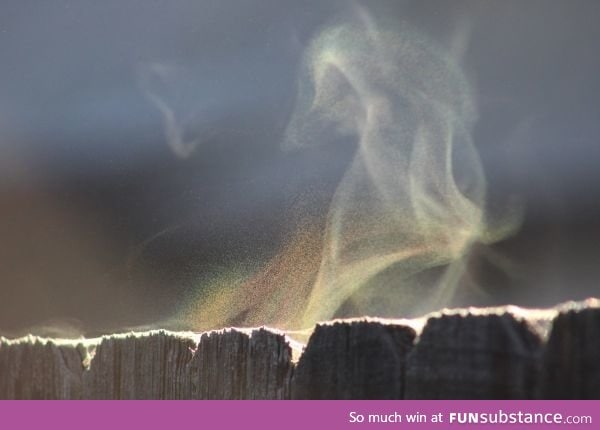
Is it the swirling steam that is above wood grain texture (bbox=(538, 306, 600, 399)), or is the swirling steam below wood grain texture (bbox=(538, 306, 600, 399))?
above

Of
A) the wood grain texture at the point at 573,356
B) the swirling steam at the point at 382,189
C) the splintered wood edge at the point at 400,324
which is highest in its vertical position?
the swirling steam at the point at 382,189

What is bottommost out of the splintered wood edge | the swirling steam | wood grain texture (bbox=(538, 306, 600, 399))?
wood grain texture (bbox=(538, 306, 600, 399))

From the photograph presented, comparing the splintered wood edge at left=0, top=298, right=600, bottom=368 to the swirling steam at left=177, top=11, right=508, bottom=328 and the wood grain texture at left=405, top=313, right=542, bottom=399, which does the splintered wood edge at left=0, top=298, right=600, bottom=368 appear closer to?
the wood grain texture at left=405, top=313, right=542, bottom=399

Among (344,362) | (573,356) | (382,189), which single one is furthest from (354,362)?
(382,189)

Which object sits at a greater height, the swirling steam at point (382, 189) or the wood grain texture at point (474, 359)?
the swirling steam at point (382, 189)

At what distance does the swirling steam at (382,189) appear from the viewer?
184 cm

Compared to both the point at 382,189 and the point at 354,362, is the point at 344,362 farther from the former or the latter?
the point at 382,189

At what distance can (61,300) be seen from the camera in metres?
2.39

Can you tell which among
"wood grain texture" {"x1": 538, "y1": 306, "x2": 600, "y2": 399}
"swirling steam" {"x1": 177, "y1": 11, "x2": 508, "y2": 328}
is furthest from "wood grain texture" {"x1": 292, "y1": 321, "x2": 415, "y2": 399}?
"swirling steam" {"x1": 177, "y1": 11, "x2": 508, "y2": 328}

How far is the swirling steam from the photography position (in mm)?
1844

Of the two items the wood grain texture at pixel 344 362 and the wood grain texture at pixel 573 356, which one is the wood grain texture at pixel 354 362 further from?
the wood grain texture at pixel 573 356

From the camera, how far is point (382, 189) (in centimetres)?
244

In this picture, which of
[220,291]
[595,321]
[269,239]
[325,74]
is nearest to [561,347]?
[595,321]

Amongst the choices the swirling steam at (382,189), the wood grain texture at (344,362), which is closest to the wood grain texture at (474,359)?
the wood grain texture at (344,362)
